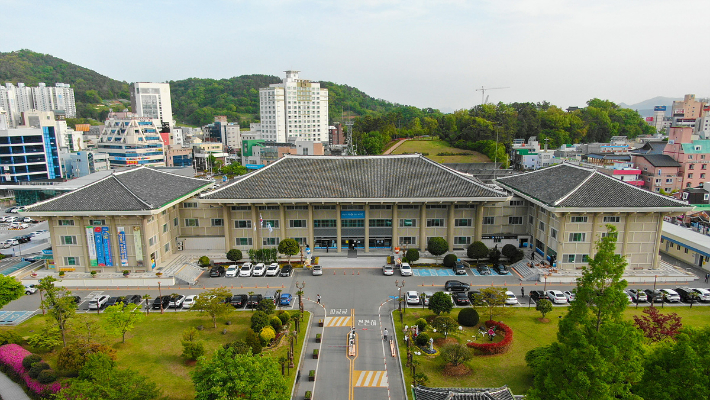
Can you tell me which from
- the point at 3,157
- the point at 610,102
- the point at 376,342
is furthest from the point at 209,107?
the point at 376,342

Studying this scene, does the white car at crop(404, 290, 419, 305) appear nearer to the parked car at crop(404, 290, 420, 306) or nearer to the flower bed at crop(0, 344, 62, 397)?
the parked car at crop(404, 290, 420, 306)

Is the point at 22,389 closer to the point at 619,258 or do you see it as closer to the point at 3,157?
the point at 619,258

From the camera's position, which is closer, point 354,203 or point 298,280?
point 298,280

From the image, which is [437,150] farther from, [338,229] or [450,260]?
[450,260]

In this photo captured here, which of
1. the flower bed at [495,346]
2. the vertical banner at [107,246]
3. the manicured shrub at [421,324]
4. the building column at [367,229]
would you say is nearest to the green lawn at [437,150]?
the building column at [367,229]

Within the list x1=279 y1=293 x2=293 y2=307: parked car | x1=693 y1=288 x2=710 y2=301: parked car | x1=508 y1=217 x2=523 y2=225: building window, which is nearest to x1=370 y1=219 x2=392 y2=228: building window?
x1=508 y1=217 x2=523 y2=225: building window

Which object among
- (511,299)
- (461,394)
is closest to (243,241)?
(511,299)
